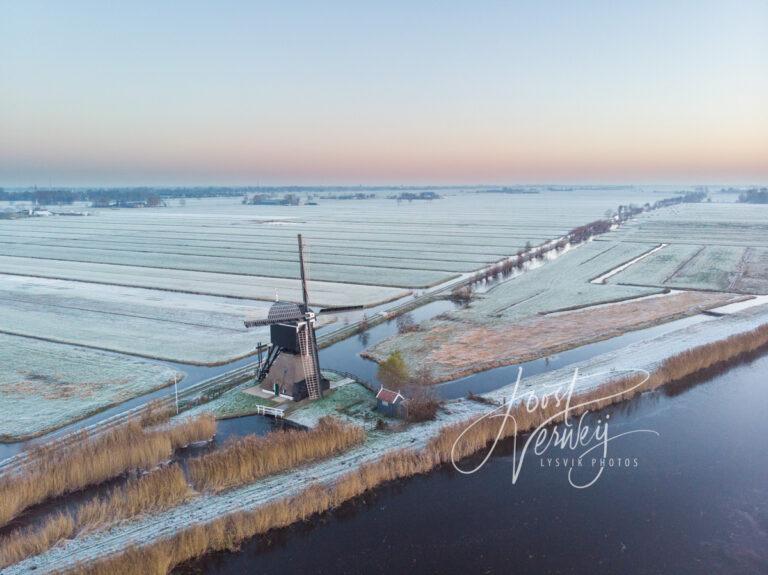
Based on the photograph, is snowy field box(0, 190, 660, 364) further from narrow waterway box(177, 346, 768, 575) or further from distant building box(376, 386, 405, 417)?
narrow waterway box(177, 346, 768, 575)

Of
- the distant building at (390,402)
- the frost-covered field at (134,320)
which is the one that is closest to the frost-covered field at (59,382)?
A: the frost-covered field at (134,320)

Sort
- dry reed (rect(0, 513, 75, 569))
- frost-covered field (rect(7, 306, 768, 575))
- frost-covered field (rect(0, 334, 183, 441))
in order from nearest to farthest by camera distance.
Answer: dry reed (rect(0, 513, 75, 569))
frost-covered field (rect(7, 306, 768, 575))
frost-covered field (rect(0, 334, 183, 441))

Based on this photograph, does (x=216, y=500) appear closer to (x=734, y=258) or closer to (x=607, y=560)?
(x=607, y=560)

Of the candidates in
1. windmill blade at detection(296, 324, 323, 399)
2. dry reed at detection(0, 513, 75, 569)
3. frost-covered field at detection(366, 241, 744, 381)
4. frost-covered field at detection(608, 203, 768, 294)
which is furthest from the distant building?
frost-covered field at detection(608, 203, 768, 294)

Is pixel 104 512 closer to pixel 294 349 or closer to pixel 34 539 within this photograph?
pixel 34 539

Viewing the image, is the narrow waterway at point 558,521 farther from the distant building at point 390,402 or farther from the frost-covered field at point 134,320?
the frost-covered field at point 134,320

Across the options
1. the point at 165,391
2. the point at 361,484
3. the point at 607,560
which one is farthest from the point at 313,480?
the point at 165,391

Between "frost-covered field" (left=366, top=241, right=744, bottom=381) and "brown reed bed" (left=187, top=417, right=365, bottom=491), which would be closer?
"brown reed bed" (left=187, top=417, right=365, bottom=491)
